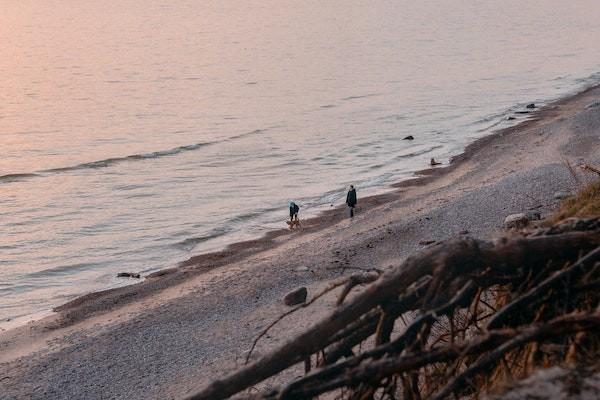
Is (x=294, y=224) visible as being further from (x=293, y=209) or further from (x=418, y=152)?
(x=418, y=152)

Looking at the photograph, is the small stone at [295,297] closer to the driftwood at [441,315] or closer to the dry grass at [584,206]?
the dry grass at [584,206]

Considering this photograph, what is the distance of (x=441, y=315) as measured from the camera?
587 cm

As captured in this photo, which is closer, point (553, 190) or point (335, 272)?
point (335, 272)

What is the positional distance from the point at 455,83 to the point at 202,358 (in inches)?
2345

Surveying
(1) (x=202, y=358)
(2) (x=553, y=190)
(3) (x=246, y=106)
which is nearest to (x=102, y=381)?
(1) (x=202, y=358)

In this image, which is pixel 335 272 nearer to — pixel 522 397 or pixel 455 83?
pixel 522 397

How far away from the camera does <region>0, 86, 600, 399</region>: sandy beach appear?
15.1 m

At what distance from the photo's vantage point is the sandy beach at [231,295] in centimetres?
1512

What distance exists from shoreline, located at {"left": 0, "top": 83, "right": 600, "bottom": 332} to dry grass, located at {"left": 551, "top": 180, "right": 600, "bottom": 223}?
42.2 feet

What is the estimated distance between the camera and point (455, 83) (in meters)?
71.1

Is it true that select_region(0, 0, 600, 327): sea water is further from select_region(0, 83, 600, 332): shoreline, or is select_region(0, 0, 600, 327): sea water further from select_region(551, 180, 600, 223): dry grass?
select_region(551, 180, 600, 223): dry grass

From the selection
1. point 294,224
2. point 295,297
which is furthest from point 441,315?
point 294,224

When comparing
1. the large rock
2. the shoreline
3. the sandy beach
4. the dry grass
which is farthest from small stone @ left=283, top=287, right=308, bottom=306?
the dry grass

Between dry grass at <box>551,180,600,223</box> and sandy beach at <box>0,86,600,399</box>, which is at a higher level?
dry grass at <box>551,180,600,223</box>
